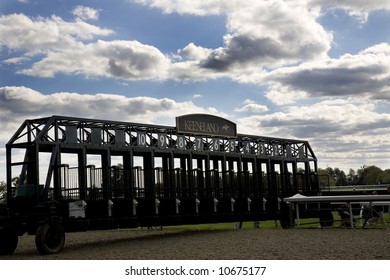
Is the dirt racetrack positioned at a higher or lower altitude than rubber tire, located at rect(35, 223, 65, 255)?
lower

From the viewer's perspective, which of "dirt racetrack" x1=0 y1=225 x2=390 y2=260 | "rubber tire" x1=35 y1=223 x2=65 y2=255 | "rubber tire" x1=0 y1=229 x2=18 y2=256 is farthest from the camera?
"rubber tire" x1=0 y1=229 x2=18 y2=256

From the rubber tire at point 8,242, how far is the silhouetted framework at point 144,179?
1.28 ft

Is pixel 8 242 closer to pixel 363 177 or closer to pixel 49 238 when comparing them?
pixel 49 238

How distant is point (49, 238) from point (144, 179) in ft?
16.4

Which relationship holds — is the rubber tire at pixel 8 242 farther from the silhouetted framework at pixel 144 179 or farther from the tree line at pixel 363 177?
the tree line at pixel 363 177

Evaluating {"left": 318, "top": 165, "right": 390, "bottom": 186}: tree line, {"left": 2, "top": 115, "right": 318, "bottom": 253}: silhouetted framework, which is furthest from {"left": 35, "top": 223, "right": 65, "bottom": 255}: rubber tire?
{"left": 318, "top": 165, "right": 390, "bottom": 186}: tree line

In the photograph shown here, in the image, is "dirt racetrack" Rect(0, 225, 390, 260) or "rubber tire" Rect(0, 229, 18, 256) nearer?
"dirt racetrack" Rect(0, 225, 390, 260)

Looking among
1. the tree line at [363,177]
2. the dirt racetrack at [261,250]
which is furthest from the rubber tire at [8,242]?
the tree line at [363,177]

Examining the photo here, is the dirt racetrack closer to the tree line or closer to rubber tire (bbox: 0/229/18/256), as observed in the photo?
rubber tire (bbox: 0/229/18/256)

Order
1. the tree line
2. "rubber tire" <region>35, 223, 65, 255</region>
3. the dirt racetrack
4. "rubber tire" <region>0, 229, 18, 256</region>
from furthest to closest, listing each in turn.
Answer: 1. the tree line
2. "rubber tire" <region>0, 229, 18, 256</region>
3. "rubber tire" <region>35, 223, 65, 255</region>
4. the dirt racetrack

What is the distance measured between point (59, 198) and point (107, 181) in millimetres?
1382

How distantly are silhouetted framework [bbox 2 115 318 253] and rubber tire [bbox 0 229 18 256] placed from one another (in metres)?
0.39

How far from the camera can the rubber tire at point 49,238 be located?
12.4m

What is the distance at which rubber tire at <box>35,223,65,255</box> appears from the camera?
12.4 metres
